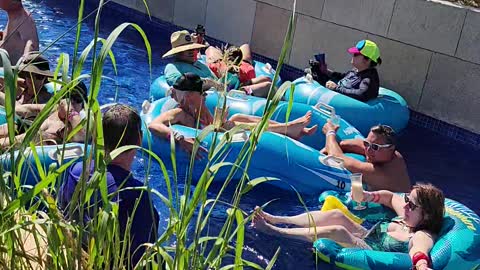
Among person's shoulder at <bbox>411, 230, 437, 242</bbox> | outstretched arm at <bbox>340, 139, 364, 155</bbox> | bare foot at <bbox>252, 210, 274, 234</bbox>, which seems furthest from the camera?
outstretched arm at <bbox>340, 139, 364, 155</bbox>

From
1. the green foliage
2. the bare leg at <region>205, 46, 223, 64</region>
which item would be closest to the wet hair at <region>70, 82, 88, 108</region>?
the green foliage

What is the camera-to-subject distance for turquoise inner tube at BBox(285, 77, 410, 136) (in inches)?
247

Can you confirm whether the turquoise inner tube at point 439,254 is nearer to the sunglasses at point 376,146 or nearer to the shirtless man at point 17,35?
the sunglasses at point 376,146

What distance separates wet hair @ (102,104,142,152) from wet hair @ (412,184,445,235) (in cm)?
189

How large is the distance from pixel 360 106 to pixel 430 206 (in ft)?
8.80

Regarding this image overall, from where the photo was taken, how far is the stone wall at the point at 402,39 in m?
6.94

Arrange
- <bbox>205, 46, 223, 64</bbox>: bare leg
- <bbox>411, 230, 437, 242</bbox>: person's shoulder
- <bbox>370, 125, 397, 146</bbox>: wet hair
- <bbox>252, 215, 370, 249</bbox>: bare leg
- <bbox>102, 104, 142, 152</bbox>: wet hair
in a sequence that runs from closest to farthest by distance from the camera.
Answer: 1. <bbox>102, 104, 142, 152</bbox>: wet hair
2. <bbox>411, 230, 437, 242</bbox>: person's shoulder
3. <bbox>252, 215, 370, 249</bbox>: bare leg
4. <bbox>370, 125, 397, 146</bbox>: wet hair
5. <bbox>205, 46, 223, 64</bbox>: bare leg

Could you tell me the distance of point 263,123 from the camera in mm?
1590

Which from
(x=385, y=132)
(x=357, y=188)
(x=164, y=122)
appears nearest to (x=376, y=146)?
(x=385, y=132)

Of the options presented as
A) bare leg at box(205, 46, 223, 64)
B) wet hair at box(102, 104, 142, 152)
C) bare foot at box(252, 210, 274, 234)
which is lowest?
bare foot at box(252, 210, 274, 234)

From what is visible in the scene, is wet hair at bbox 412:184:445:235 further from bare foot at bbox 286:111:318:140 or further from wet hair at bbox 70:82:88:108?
wet hair at bbox 70:82:88:108

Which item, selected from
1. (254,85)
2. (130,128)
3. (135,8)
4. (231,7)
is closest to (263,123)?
(130,128)

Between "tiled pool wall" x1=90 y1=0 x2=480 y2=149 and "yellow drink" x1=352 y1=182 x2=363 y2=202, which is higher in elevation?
"yellow drink" x1=352 y1=182 x2=363 y2=202

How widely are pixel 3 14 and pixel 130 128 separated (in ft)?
23.7
